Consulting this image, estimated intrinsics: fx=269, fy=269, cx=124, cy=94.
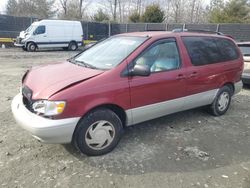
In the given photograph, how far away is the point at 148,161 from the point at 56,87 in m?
1.59

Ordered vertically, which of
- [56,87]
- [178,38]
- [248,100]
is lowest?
[248,100]

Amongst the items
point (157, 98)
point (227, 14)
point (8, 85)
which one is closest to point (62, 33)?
point (8, 85)

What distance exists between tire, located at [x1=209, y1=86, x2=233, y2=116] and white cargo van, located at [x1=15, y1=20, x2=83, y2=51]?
1577cm

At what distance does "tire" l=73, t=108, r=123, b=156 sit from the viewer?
353cm

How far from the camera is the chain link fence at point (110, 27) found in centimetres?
1903

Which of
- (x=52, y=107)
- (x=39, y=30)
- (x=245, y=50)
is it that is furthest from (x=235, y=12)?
(x=52, y=107)

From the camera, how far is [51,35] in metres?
19.3

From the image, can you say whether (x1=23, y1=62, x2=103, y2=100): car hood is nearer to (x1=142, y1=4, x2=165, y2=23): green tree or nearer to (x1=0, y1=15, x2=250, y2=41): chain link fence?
(x1=0, y1=15, x2=250, y2=41): chain link fence

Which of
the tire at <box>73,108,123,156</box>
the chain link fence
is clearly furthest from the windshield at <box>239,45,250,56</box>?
the chain link fence

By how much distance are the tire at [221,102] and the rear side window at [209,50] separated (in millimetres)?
645

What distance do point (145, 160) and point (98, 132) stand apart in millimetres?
754

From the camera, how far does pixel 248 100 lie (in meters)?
6.96

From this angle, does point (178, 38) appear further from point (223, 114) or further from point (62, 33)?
point (62, 33)

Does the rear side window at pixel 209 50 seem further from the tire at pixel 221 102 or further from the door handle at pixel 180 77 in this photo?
the tire at pixel 221 102
